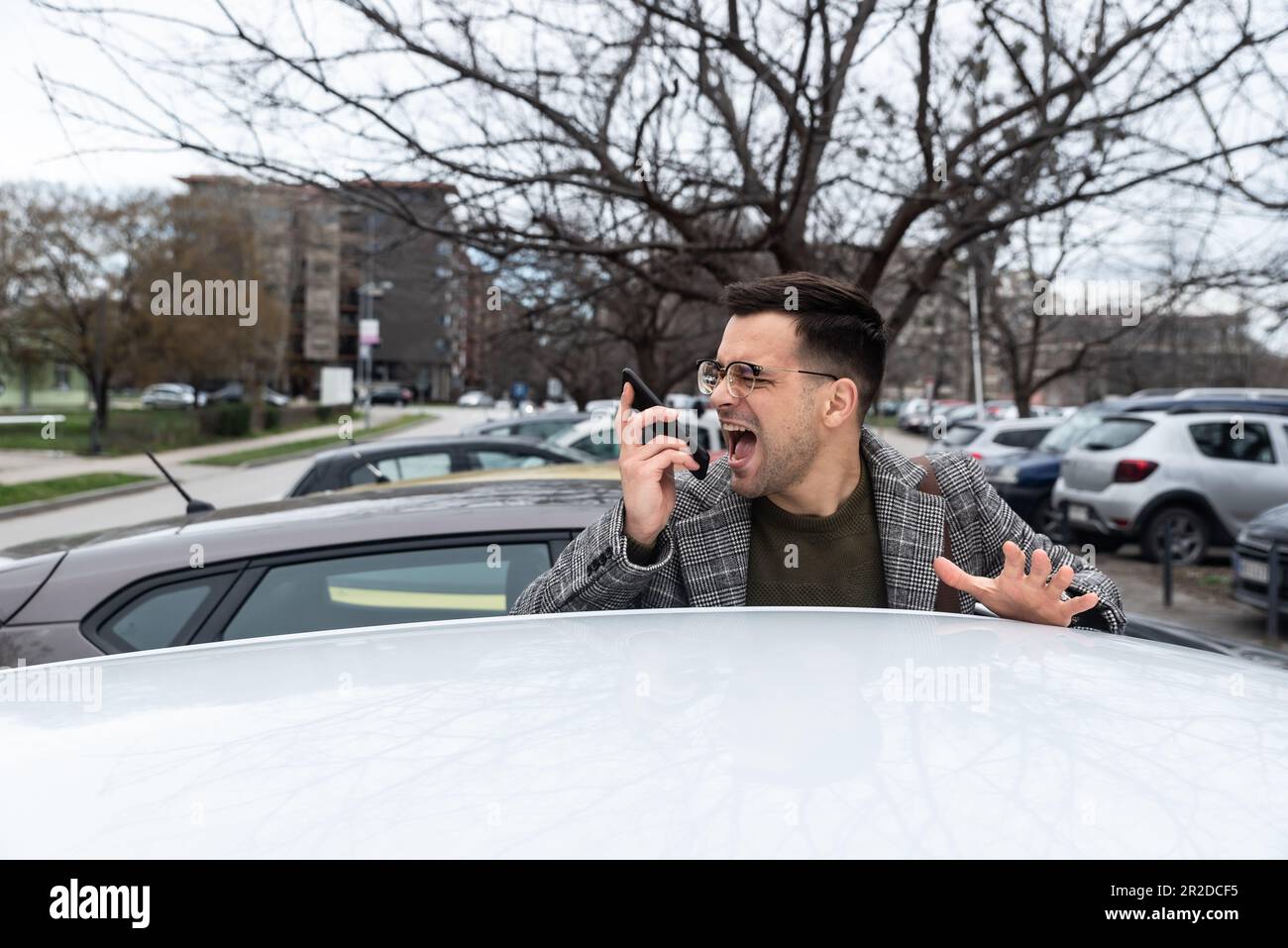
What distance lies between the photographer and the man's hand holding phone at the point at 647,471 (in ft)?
7.23

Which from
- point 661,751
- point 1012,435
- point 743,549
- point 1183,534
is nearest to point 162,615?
point 743,549

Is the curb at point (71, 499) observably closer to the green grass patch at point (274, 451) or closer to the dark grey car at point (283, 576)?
the green grass patch at point (274, 451)

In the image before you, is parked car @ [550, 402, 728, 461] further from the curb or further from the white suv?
the curb

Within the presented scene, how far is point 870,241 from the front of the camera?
1159cm

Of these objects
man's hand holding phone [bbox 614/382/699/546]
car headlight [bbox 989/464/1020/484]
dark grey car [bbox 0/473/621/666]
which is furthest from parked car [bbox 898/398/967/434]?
man's hand holding phone [bbox 614/382/699/546]

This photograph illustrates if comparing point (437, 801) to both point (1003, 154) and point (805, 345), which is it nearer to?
point (805, 345)

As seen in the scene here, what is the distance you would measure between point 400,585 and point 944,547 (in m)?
1.77

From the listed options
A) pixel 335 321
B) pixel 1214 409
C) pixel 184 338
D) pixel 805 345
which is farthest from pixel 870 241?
pixel 335 321

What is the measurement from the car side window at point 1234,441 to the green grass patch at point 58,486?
1552 cm

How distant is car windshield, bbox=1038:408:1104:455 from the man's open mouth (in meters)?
13.0

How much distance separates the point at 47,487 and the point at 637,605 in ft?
62.3

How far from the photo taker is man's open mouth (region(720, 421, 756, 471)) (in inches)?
91.7

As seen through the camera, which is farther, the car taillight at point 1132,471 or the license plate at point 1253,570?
the car taillight at point 1132,471

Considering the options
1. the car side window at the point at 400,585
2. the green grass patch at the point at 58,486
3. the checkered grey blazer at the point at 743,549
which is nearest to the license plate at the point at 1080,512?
the car side window at the point at 400,585
